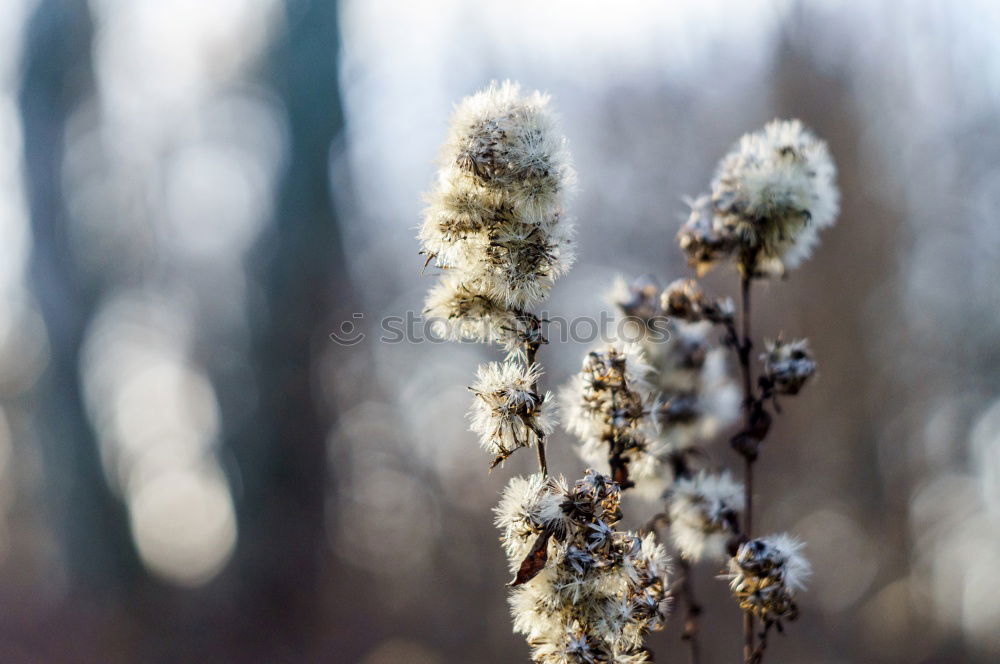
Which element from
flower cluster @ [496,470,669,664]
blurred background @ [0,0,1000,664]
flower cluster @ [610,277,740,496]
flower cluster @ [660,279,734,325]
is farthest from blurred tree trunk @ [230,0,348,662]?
flower cluster @ [496,470,669,664]

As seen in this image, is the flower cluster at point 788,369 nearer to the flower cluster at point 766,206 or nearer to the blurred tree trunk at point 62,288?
the flower cluster at point 766,206

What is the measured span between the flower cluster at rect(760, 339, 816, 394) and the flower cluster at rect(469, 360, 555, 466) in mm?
515

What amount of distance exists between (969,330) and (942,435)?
118 cm

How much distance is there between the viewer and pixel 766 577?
1.09m

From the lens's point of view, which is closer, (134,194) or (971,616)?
(971,616)

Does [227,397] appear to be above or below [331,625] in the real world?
above

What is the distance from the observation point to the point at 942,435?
22.1ft

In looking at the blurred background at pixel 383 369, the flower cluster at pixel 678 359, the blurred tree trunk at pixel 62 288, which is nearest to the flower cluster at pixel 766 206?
the flower cluster at pixel 678 359

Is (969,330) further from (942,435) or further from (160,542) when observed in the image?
(160,542)

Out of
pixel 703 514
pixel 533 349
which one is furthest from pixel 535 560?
pixel 703 514

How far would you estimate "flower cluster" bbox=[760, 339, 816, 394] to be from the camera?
4.13ft

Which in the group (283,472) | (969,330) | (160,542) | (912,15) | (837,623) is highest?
(912,15)

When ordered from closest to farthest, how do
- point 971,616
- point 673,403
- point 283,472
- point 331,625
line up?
point 673,403, point 971,616, point 331,625, point 283,472

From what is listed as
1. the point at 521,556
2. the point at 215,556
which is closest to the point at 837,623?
the point at 521,556
